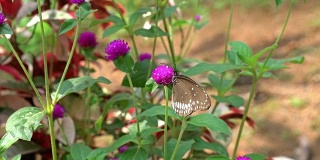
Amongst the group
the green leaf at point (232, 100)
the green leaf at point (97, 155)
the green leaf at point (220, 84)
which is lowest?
the green leaf at point (97, 155)

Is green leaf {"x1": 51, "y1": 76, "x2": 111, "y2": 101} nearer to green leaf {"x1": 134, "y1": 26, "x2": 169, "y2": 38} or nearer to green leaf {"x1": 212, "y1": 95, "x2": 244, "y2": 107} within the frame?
green leaf {"x1": 134, "y1": 26, "x2": 169, "y2": 38}

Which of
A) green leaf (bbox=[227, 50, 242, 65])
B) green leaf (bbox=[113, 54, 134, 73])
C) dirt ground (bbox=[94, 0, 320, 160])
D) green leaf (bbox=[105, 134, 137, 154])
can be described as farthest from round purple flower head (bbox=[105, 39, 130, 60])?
dirt ground (bbox=[94, 0, 320, 160])

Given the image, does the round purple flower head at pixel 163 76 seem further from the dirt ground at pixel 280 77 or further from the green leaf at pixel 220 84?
the dirt ground at pixel 280 77

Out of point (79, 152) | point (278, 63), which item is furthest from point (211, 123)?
point (278, 63)

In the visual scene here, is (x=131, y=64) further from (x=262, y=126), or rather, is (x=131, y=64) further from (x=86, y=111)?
(x=262, y=126)

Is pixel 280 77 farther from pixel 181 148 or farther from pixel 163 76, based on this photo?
pixel 163 76

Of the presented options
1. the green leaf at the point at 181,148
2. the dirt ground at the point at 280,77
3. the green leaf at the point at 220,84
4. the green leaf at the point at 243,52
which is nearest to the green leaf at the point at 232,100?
the green leaf at the point at 220,84
